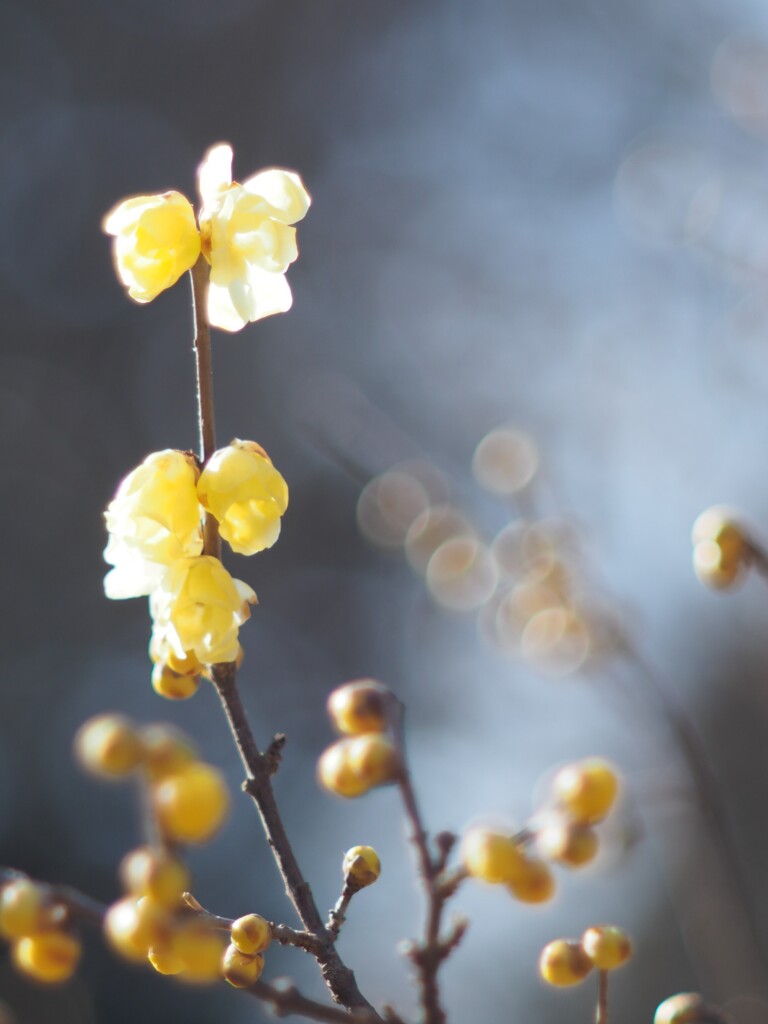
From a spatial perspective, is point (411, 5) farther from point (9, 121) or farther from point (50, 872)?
point (50, 872)

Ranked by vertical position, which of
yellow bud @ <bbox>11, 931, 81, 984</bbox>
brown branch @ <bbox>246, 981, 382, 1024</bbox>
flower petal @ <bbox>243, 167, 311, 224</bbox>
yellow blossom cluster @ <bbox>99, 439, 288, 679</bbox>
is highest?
flower petal @ <bbox>243, 167, 311, 224</bbox>

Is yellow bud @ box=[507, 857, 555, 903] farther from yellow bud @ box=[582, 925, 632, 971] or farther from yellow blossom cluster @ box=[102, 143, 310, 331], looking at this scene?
yellow blossom cluster @ box=[102, 143, 310, 331]

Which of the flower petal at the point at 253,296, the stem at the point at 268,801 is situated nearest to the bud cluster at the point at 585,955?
the stem at the point at 268,801

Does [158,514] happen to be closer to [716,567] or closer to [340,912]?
[340,912]

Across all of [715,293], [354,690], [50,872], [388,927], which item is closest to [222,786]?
[354,690]

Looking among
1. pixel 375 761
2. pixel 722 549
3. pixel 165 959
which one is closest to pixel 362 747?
pixel 375 761

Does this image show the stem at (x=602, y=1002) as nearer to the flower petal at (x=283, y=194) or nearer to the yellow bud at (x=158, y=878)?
the yellow bud at (x=158, y=878)

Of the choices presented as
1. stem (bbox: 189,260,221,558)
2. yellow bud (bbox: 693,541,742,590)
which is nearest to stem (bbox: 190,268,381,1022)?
stem (bbox: 189,260,221,558)
